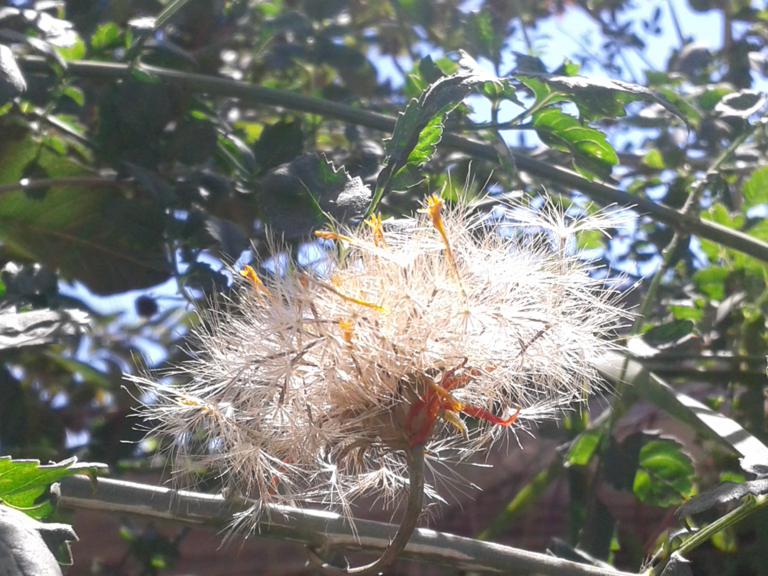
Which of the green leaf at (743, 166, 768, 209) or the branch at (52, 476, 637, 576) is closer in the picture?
the branch at (52, 476, 637, 576)

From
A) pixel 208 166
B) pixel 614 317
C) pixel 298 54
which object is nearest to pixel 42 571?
pixel 614 317

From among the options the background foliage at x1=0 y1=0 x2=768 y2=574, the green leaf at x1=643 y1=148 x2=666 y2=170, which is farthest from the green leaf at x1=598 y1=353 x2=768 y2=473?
the green leaf at x1=643 y1=148 x2=666 y2=170

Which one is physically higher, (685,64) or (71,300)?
(685,64)

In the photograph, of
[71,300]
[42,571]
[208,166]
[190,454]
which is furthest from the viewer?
[208,166]

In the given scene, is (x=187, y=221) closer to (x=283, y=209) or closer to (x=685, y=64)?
(x=283, y=209)

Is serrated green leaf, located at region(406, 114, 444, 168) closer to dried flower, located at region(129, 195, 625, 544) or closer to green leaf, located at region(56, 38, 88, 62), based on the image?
dried flower, located at region(129, 195, 625, 544)

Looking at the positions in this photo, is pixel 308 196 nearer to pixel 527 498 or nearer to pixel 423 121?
pixel 423 121

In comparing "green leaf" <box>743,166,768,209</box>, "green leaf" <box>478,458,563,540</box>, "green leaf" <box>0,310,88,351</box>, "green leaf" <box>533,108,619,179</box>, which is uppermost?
"green leaf" <box>533,108,619,179</box>
